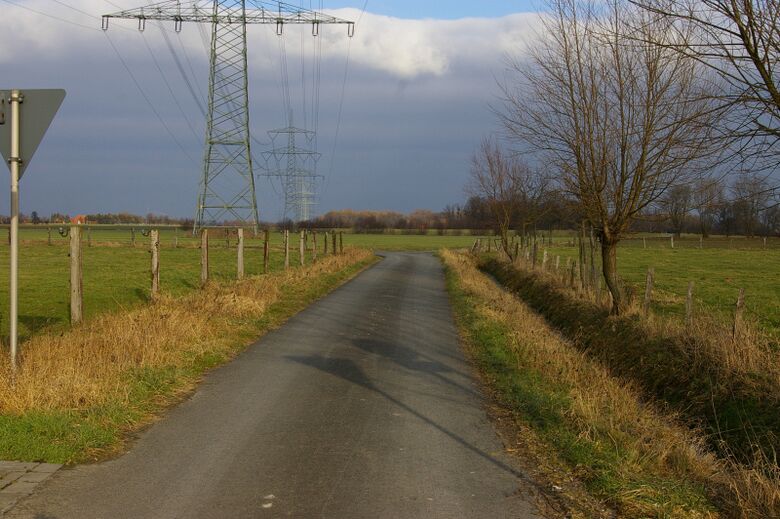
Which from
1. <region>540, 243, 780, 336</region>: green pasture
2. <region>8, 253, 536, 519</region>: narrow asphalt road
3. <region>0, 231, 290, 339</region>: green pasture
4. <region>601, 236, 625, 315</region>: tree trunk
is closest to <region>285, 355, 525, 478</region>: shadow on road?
<region>8, 253, 536, 519</region>: narrow asphalt road

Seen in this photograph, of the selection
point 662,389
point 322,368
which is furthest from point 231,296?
point 662,389

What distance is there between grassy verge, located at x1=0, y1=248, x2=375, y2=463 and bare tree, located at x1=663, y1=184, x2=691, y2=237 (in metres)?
8.43

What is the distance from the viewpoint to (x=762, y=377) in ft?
27.0

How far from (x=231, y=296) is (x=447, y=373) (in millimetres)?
6440

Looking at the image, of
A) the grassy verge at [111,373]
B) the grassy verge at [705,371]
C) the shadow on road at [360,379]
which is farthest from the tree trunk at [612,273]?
the grassy verge at [111,373]

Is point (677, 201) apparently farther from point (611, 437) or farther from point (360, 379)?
point (611, 437)

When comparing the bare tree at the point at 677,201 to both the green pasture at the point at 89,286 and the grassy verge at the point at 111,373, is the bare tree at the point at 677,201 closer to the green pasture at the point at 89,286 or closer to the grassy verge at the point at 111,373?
the grassy verge at the point at 111,373

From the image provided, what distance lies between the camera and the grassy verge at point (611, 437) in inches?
186

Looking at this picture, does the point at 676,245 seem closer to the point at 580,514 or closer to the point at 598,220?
the point at 598,220

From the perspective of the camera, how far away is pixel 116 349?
8812 millimetres

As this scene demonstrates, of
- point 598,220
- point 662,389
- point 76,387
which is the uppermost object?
point 598,220

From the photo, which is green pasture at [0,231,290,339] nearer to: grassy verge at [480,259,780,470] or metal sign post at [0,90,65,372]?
metal sign post at [0,90,65,372]

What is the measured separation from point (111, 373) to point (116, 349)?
1216 millimetres

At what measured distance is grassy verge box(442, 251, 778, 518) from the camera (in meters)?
4.72
